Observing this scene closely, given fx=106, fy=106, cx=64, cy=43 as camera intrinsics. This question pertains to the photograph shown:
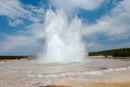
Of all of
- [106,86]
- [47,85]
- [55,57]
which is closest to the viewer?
[106,86]

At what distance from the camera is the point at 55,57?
942 inches

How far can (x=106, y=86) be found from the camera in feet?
22.7

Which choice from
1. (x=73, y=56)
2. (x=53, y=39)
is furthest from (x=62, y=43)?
(x=73, y=56)

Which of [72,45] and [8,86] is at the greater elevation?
[72,45]

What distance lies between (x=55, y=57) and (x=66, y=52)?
3.07m

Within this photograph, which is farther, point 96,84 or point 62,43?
point 62,43

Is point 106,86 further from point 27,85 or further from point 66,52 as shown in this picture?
point 66,52

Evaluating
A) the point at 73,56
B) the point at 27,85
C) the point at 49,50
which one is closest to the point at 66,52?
the point at 73,56

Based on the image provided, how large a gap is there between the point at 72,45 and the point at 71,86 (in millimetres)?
19836

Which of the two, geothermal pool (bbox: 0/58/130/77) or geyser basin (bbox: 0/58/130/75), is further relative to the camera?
geyser basin (bbox: 0/58/130/75)

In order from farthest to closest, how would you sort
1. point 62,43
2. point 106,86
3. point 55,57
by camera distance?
1. point 62,43
2. point 55,57
3. point 106,86

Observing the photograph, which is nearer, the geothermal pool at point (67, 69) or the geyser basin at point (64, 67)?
the geothermal pool at point (67, 69)

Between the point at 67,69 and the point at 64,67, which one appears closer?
the point at 67,69

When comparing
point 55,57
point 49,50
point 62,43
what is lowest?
point 55,57
